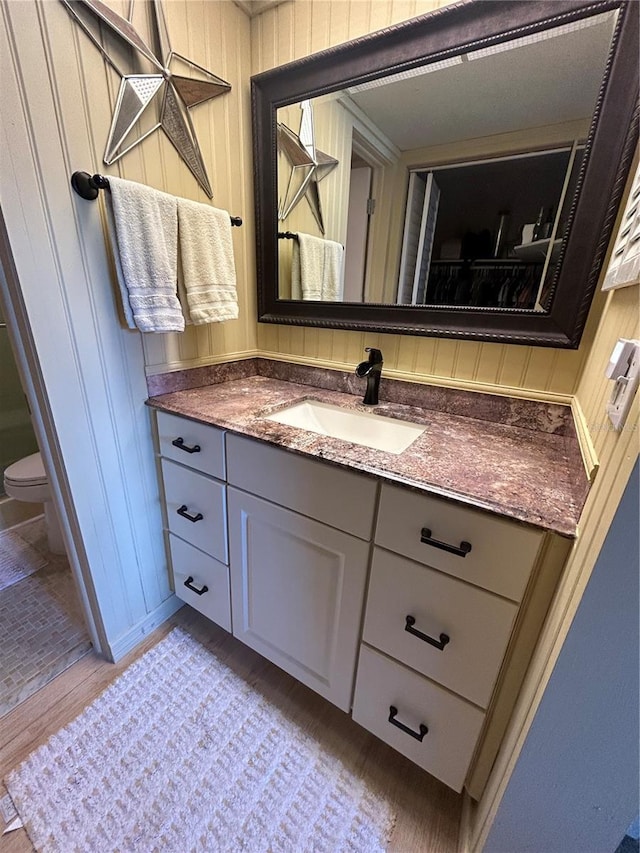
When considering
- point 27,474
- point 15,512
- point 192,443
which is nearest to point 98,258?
point 192,443

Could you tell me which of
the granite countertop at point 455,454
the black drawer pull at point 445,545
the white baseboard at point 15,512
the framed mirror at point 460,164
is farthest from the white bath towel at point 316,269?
the white baseboard at point 15,512

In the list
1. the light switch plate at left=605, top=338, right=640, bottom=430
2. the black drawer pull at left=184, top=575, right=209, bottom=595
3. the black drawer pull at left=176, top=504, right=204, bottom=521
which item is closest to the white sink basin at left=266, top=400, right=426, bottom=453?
the black drawer pull at left=176, top=504, right=204, bottom=521

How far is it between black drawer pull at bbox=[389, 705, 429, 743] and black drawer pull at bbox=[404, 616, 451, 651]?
0.26 m

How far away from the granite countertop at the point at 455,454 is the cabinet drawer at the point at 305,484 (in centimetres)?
3

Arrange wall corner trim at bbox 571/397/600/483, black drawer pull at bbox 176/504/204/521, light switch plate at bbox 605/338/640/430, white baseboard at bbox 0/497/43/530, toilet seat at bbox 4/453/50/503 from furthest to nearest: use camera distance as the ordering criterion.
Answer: white baseboard at bbox 0/497/43/530
toilet seat at bbox 4/453/50/503
black drawer pull at bbox 176/504/204/521
wall corner trim at bbox 571/397/600/483
light switch plate at bbox 605/338/640/430

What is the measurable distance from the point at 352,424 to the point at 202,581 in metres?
0.79

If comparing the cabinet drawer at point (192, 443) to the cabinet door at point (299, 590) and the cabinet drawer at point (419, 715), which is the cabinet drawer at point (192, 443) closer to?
the cabinet door at point (299, 590)

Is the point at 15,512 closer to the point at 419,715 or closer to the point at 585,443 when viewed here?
the point at 419,715

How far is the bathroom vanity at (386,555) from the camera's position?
0.70m

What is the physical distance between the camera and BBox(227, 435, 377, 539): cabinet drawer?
2.71ft

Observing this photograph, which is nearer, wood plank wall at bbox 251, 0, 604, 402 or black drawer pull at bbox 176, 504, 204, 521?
wood plank wall at bbox 251, 0, 604, 402

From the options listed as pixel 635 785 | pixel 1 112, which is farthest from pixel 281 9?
pixel 635 785

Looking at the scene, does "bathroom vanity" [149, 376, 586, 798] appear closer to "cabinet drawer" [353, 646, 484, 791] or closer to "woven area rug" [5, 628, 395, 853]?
"cabinet drawer" [353, 646, 484, 791]

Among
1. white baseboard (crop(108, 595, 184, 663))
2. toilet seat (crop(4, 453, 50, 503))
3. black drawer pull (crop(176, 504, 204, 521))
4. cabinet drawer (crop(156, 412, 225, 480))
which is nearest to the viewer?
cabinet drawer (crop(156, 412, 225, 480))
